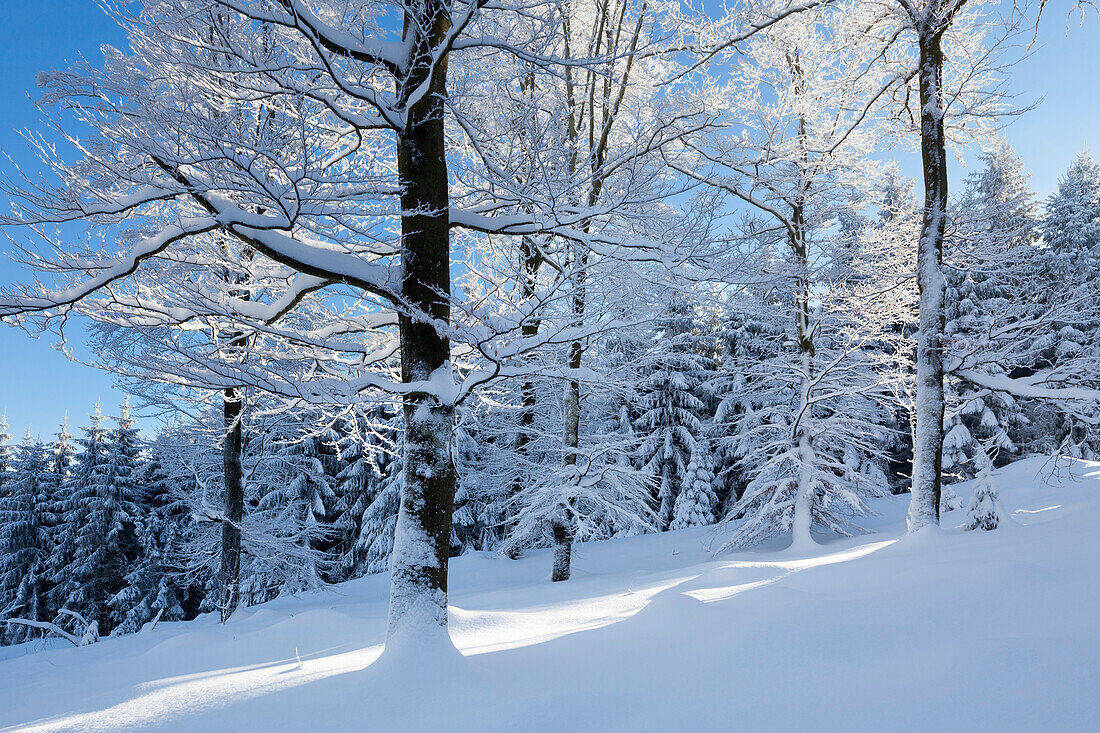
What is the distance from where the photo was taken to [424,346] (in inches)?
168

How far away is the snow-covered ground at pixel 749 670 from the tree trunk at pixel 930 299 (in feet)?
5.65

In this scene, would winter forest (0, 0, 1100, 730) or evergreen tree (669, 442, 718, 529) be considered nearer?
winter forest (0, 0, 1100, 730)

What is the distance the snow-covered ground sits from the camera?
2162mm

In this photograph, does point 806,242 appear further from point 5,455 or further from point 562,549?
point 5,455

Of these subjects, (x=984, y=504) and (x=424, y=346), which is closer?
(x=424, y=346)

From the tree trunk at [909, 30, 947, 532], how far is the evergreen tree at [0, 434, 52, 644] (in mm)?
28149

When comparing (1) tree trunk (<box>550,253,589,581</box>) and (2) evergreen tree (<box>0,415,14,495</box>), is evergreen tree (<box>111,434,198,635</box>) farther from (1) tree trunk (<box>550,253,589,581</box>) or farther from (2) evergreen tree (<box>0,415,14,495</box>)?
(1) tree trunk (<box>550,253,589,581</box>)

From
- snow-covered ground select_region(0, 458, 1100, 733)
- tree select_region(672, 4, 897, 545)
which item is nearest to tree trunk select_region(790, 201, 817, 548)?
tree select_region(672, 4, 897, 545)

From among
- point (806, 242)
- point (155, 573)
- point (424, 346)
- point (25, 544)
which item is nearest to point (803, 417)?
point (806, 242)

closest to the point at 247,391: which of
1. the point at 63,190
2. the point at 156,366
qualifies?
the point at 156,366

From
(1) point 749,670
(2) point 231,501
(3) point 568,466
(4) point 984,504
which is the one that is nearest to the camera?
(1) point 749,670

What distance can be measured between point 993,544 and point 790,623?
2437 millimetres

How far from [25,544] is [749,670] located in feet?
97.6

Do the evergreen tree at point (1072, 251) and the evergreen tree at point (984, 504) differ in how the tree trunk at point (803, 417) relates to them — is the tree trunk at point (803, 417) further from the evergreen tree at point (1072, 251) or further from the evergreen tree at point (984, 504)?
the evergreen tree at point (1072, 251)
